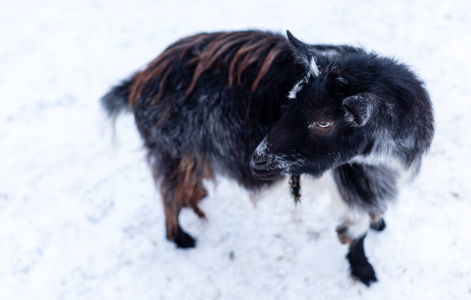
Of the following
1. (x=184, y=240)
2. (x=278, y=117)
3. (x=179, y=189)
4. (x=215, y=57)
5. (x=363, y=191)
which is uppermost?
(x=215, y=57)

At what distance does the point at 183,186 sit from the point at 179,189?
0.14 feet

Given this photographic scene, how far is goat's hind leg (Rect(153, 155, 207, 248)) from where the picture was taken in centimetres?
287

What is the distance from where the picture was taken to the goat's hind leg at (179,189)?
113 inches

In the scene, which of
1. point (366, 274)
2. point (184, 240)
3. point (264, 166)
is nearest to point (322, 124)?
point (264, 166)

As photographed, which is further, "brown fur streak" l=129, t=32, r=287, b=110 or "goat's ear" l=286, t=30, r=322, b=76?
"brown fur streak" l=129, t=32, r=287, b=110

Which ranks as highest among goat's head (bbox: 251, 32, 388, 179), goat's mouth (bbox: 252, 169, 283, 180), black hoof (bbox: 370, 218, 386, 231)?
goat's head (bbox: 251, 32, 388, 179)

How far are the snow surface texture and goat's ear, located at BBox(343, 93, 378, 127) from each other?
828 mm

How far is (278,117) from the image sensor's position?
2396 mm

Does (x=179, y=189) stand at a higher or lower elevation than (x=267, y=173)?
lower

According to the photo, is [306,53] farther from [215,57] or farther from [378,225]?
[378,225]

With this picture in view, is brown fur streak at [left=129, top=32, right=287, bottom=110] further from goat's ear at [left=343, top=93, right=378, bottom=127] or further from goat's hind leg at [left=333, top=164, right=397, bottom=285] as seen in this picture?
goat's hind leg at [left=333, top=164, right=397, bottom=285]

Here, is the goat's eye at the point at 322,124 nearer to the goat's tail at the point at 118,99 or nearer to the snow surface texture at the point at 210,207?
the snow surface texture at the point at 210,207

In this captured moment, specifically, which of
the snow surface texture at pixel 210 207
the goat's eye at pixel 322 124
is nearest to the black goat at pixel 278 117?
the goat's eye at pixel 322 124

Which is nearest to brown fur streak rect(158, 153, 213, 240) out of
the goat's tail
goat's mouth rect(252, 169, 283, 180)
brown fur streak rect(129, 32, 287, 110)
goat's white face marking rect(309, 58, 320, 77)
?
brown fur streak rect(129, 32, 287, 110)
